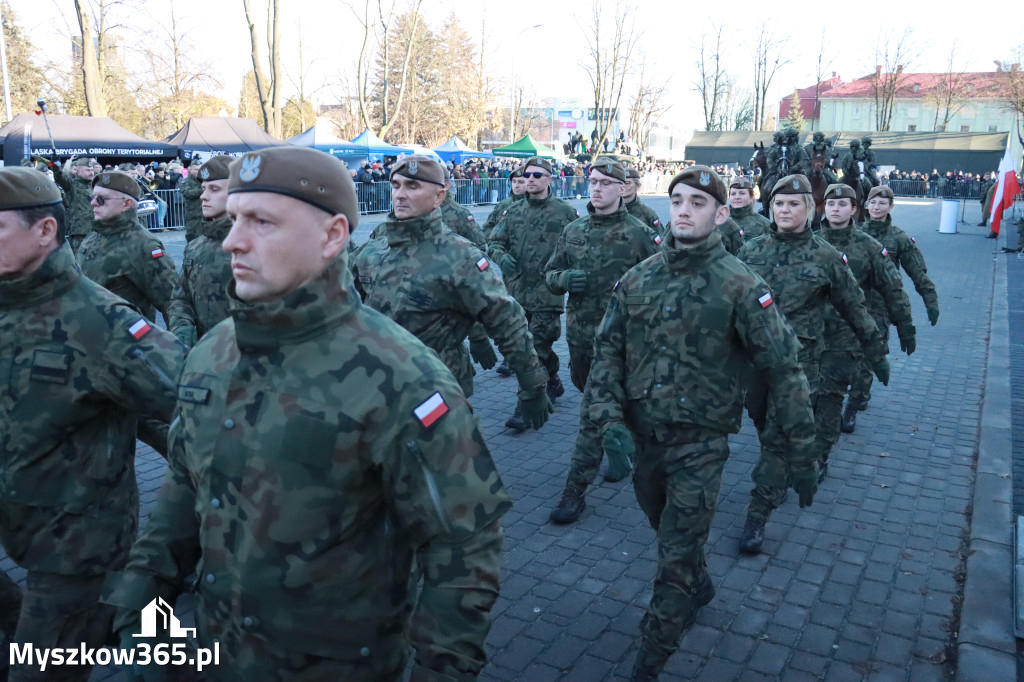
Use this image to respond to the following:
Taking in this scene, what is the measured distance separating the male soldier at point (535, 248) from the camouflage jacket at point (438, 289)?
137 inches

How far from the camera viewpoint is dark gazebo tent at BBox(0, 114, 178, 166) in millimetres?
19172

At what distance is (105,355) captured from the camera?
3.14m

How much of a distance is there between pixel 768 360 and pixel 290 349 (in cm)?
277

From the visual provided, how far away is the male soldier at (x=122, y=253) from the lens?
21.1 feet

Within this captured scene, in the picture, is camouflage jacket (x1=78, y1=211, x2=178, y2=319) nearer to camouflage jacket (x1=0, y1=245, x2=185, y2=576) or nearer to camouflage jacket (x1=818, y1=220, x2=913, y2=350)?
camouflage jacket (x1=0, y1=245, x2=185, y2=576)

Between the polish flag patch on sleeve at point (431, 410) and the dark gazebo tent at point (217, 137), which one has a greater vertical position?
the dark gazebo tent at point (217, 137)

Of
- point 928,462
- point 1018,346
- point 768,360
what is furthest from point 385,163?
point 768,360

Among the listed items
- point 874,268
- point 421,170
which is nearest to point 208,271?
point 421,170

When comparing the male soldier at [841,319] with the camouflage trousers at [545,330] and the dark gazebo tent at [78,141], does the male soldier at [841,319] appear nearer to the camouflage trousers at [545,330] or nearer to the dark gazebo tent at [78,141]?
the camouflage trousers at [545,330]

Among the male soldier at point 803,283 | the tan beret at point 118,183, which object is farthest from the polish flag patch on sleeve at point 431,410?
the tan beret at point 118,183

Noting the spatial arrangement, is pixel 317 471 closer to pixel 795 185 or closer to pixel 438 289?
pixel 438 289

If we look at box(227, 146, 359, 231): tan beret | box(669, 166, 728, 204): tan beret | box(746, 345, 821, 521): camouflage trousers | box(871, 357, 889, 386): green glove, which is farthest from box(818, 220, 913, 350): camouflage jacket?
box(227, 146, 359, 231): tan beret

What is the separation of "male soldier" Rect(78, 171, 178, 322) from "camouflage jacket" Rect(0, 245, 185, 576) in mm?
3463

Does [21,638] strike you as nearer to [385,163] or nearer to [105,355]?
[105,355]
